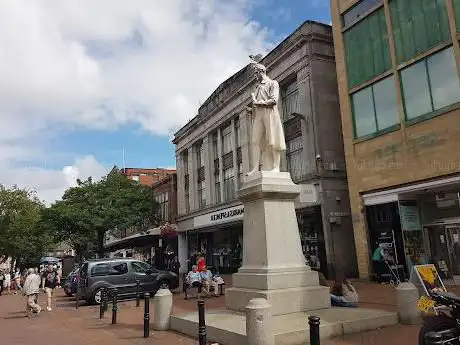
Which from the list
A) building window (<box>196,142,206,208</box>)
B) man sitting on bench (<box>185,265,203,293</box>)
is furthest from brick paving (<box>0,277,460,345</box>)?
Answer: building window (<box>196,142,206,208</box>)

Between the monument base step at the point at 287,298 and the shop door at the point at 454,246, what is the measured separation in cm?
1045

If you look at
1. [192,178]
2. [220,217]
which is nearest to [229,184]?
[220,217]

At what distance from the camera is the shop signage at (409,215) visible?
1811 cm

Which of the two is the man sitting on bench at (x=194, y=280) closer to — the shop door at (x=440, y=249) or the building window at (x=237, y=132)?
the shop door at (x=440, y=249)

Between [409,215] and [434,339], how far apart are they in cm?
1318

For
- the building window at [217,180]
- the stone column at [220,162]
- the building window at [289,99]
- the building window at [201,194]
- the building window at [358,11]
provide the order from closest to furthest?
1. the building window at [358,11]
2. the building window at [289,99]
3. the stone column at [220,162]
4. the building window at [217,180]
5. the building window at [201,194]

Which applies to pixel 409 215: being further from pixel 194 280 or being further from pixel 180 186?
pixel 180 186

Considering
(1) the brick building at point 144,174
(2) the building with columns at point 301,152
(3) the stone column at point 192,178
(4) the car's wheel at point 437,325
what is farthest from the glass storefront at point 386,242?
(1) the brick building at point 144,174

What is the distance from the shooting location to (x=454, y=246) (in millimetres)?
17750

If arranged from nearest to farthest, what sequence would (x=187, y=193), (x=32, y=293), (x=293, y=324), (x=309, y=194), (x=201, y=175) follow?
(x=293, y=324) < (x=32, y=293) < (x=309, y=194) < (x=201, y=175) < (x=187, y=193)

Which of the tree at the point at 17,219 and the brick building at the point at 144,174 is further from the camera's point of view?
the brick building at the point at 144,174

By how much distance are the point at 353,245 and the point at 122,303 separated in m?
11.3

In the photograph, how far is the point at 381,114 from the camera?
62.8 feet

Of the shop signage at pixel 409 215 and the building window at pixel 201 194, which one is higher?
the building window at pixel 201 194
